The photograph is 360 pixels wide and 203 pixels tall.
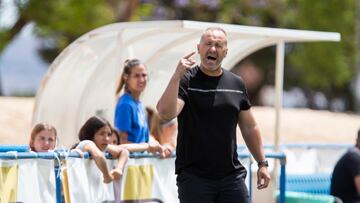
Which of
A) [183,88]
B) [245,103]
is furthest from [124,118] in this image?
[183,88]

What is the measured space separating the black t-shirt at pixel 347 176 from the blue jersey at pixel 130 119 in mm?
2050

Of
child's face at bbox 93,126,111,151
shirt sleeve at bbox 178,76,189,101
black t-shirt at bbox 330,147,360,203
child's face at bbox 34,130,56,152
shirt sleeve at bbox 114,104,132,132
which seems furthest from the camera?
black t-shirt at bbox 330,147,360,203

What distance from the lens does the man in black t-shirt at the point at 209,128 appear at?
296 inches

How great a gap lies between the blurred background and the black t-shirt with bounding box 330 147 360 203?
46.3 ft

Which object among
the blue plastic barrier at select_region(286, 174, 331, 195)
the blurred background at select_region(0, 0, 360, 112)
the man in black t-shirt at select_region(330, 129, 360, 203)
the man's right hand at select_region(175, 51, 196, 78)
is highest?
the blurred background at select_region(0, 0, 360, 112)

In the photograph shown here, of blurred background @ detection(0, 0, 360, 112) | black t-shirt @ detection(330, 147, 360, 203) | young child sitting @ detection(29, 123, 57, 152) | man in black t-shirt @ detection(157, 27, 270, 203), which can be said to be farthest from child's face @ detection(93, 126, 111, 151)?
blurred background @ detection(0, 0, 360, 112)

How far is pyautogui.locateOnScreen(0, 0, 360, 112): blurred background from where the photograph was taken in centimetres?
2598

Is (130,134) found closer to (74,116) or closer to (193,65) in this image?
(74,116)

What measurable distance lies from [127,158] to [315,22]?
29.2 m

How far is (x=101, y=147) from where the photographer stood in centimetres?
927

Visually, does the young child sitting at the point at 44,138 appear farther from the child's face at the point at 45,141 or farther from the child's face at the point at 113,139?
the child's face at the point at 113,139

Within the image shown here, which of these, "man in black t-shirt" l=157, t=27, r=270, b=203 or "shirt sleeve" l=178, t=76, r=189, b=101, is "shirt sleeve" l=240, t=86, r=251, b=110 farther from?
"shirt sleeve" l=178, t=76, r=189, b=101

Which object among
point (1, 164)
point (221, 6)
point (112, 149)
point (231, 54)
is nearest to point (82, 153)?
point (112, 149)

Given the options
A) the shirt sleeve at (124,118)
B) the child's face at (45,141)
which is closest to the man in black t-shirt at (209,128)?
the child's face at (45,141)
